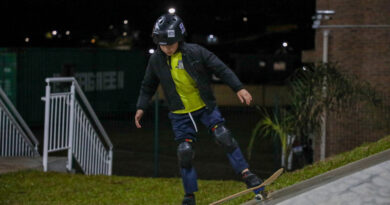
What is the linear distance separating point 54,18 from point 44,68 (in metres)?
14.1

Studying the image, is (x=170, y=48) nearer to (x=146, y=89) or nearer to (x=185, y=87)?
(x=185, y=87)

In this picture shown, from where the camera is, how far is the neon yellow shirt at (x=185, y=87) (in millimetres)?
5906

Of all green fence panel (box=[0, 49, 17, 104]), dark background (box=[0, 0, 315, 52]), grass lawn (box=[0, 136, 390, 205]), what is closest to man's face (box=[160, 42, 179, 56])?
grass lawn (box=[0, 136, 390, 205])

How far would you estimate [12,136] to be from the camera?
1081 centimetres

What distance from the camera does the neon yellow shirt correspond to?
5.91 meters

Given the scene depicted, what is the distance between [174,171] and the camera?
48.1ft

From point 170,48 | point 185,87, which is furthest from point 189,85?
point 170,48

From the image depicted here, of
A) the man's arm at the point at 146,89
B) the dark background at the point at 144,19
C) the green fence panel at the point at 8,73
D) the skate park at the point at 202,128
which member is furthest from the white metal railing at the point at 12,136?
the dark background at the point at 144,19

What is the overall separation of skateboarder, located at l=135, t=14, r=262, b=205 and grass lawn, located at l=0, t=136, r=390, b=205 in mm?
1449

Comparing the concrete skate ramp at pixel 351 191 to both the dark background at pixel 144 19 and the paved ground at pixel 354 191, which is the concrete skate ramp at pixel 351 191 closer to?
the paved ground at pixel 354 191

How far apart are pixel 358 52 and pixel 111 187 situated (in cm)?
862

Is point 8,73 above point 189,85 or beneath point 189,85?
above

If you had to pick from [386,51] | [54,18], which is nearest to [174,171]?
[386,51]

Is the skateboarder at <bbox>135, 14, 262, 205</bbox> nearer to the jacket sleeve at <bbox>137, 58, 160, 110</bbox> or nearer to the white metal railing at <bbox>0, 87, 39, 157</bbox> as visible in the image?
the jacket sleeve at <bbox>137, 58, 160, 110</bbox>
